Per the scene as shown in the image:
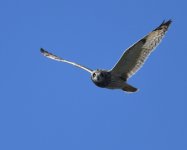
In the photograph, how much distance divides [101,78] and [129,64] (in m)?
1.04

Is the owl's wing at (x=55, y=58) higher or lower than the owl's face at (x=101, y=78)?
higher

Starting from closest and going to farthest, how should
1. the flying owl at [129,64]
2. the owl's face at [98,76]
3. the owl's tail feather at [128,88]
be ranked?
the flying owl at [129,64], the owl's face at [98,76], the owl's tail feather at [128,88]

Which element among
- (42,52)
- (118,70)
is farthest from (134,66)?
(42,52)

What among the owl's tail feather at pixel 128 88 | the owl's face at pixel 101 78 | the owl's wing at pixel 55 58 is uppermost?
the owl's wing at pixel 55 58

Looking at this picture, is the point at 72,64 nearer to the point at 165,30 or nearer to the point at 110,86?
the point at 110,86

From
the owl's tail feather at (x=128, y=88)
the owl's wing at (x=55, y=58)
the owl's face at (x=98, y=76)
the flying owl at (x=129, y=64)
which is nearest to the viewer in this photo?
the flying owl at (x=129, y=64)

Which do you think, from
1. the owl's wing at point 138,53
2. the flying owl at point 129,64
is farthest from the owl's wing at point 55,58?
the owl's wing at point 138,53

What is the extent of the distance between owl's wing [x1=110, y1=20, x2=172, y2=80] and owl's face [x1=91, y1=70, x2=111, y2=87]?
0.28 m

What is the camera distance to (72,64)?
1059 inches

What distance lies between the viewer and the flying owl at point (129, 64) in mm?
24641

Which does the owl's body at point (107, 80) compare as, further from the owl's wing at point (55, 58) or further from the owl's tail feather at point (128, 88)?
the owl's wing at point (55, 58)

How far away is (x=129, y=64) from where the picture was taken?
25.3 metres

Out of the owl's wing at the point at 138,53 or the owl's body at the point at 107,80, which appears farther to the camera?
the owl's body at the point at 107,80

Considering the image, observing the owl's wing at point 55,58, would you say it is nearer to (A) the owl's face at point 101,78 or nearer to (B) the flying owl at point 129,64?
(B) the flying owl at point 129,64
